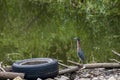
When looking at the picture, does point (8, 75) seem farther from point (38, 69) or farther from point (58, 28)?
point (58, 28)

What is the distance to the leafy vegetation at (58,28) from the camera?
1364cm

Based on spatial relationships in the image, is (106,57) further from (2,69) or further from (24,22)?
(24,22)

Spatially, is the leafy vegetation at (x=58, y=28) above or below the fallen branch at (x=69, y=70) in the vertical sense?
above

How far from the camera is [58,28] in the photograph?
59.0 feet

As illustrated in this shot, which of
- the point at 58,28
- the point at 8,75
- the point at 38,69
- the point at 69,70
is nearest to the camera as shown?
the point at 8,75

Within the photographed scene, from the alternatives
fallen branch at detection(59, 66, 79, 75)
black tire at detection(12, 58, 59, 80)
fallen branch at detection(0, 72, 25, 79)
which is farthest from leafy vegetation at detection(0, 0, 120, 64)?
fallen branch at detection(0, 72, 25, 79)

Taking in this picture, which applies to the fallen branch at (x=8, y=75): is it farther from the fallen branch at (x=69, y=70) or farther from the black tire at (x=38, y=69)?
the fallen branch at (x=69, y=70)

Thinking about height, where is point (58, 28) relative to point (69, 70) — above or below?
above

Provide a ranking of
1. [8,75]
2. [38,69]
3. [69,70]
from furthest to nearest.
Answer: [69,70], [38,69], [8,75]

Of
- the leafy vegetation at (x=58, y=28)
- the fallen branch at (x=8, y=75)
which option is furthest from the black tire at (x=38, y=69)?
the leafy vegetation at (x=58, y=28)

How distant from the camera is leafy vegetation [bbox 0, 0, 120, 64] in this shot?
13641 mm

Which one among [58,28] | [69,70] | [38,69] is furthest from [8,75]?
[58,28]

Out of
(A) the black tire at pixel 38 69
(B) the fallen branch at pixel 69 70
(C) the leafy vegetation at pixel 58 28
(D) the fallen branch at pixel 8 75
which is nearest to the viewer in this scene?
(D) the fallen branch at pixel 8 75

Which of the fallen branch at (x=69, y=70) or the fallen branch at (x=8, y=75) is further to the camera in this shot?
the fallen branch at (x=69, y=70)
